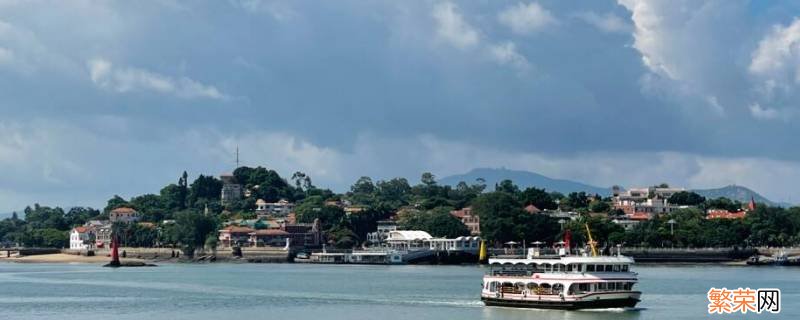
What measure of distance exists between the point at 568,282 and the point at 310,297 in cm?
2568

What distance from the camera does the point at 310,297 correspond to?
87.4 meters

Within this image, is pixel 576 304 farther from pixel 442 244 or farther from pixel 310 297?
pixel 442 244

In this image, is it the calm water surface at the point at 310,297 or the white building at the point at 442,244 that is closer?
the calm water surface at the point at 310,297

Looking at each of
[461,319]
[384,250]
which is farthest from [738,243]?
[461,319]

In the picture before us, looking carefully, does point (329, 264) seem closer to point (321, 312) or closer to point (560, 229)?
point (560, 229)

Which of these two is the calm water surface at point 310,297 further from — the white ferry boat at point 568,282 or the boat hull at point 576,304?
the white ferry boat at point 568,282

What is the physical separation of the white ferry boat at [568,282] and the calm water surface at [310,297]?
0.63 metres

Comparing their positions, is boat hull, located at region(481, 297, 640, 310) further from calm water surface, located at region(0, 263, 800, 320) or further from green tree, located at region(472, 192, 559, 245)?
green tree, located at region(472, 192, 559, 245)

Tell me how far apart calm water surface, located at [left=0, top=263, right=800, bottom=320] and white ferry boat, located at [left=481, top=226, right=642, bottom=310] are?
2.06 ft

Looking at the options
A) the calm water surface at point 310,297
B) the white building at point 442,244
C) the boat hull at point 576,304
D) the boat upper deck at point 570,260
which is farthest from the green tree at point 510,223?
the boat hull at point 576,304

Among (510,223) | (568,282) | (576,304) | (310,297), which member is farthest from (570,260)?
(510,223)

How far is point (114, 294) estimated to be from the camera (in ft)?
305

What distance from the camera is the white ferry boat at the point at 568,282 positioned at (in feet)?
219

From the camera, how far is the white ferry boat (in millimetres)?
66875
